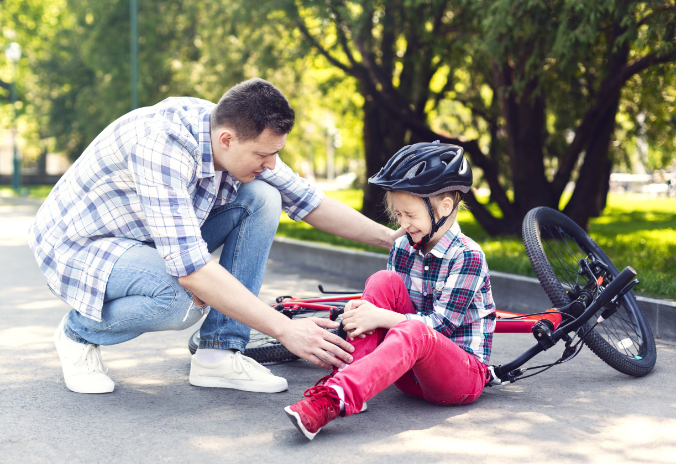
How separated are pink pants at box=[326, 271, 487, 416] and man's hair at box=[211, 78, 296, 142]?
806 mm

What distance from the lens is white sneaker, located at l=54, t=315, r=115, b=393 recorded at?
323cm

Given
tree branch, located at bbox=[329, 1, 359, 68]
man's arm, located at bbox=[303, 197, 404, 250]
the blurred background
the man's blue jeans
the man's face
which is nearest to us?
the man's face

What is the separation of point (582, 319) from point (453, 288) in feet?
2.47

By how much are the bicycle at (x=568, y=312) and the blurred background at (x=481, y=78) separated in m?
1.13

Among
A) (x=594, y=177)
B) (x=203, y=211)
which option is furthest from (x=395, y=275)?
(x=594, y=177)

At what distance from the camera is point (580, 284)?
3871 mm

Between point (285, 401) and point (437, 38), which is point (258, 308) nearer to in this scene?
point (285, 401)

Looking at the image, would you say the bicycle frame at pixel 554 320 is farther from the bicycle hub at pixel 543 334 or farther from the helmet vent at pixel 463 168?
the helmet vent at pixel 463 168

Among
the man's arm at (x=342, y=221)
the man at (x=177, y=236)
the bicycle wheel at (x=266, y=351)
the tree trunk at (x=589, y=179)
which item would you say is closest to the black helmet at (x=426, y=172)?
the man at (x=177, y=236)

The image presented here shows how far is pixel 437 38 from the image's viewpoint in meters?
Answer: 10.8

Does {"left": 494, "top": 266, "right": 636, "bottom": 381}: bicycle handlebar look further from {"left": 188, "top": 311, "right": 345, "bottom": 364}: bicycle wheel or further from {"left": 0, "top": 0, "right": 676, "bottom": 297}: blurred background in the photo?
{"left": 0, "top": 0, "right": 676, "bottom": 297}: blurred background

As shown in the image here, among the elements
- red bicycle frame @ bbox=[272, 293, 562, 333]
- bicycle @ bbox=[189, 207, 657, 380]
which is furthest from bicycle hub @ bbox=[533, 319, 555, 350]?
red bicycle frame @ bbox=[272, 293, 562, 333]

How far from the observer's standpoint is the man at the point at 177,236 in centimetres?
278

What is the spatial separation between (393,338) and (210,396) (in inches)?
41.7
